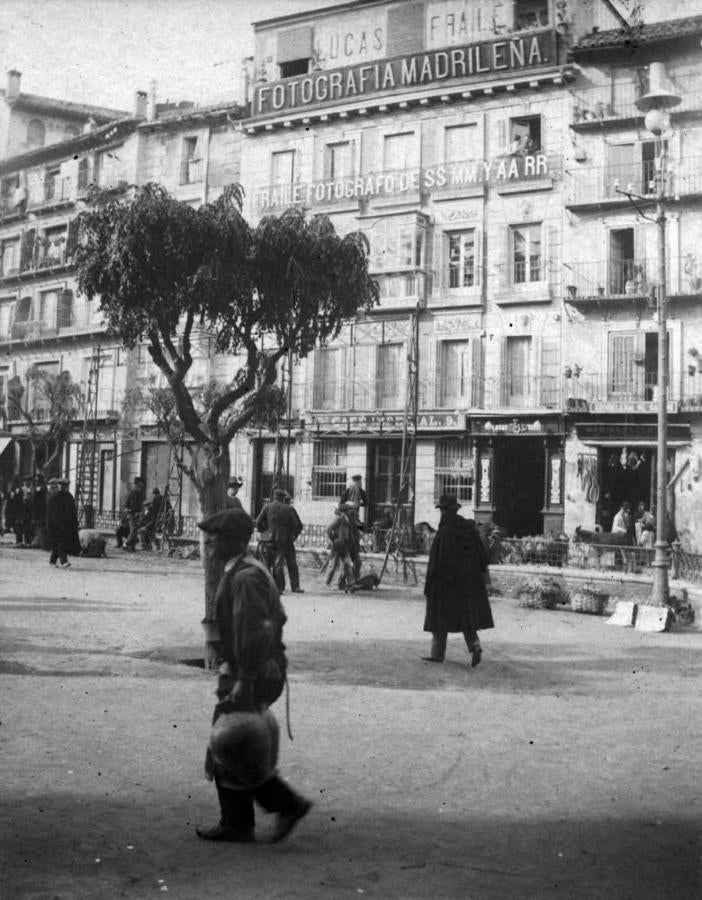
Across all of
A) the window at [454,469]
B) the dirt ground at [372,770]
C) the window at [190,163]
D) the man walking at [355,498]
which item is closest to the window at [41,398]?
the window at [190,163]

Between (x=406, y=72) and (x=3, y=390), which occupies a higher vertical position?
(x=406, y=72)

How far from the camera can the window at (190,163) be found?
112 ft

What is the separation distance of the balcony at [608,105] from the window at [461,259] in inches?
168

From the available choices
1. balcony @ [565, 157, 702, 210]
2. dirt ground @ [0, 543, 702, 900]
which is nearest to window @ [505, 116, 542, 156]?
balcony @ [565, 157, 702, 210]

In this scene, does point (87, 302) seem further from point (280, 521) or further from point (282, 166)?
point (280, 521)

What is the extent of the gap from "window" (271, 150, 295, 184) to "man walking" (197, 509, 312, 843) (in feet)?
92.4

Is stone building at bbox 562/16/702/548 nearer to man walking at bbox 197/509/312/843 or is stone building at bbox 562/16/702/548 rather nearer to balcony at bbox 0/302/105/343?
balcony at bbox 0/302/105/343

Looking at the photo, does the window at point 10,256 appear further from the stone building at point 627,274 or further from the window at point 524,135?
the stone building at point 627,274

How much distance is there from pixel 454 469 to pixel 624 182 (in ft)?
30.0

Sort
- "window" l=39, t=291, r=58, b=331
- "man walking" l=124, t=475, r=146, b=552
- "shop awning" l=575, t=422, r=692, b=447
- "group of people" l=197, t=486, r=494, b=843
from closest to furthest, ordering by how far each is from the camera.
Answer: "group of people" l=197, t=486, r=494, b=843 → "man walking" l=124, t=475, r=146, b=552 → "shop awning" l=575, t=422, r=692, b=447 → "window" l=39, t=291, r=58, b=331

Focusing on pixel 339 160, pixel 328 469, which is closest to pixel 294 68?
pixel 339 160

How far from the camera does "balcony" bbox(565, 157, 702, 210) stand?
85.7 feet

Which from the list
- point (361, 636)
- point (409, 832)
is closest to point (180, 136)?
point (361, 636)

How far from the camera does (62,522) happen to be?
741 inches
